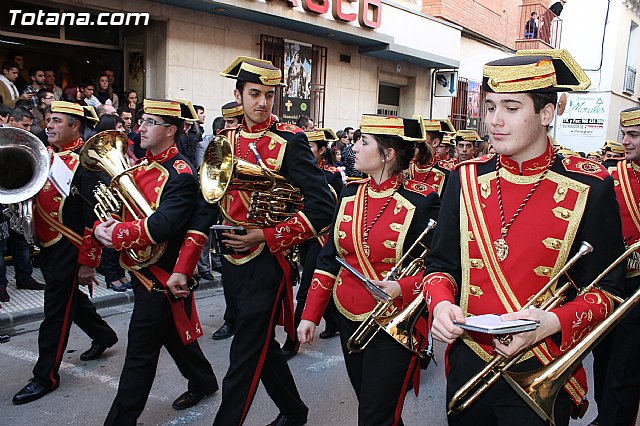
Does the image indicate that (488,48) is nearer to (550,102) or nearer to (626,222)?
(626,222)

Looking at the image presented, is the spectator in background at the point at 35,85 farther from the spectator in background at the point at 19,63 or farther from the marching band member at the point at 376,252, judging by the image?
the marching band member at the point at 376,252

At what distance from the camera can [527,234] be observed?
2.24 m

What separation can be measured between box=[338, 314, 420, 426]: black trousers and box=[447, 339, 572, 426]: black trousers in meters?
0.58

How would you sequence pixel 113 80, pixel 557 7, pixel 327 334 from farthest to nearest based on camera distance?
pixel 557 7, pixel 113 80, pixel 327 334

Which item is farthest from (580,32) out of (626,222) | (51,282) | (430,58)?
(51,282)

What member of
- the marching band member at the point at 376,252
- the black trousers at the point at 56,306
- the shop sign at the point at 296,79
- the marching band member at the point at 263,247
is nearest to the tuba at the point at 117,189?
the marching band member at the point at 263,247

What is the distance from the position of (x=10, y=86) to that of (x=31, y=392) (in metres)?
5.68

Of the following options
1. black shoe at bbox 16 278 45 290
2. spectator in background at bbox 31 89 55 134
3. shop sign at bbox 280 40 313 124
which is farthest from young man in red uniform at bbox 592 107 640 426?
shop sign at bbox 280 40 313 124

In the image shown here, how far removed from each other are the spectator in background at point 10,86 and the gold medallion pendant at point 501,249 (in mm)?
7866

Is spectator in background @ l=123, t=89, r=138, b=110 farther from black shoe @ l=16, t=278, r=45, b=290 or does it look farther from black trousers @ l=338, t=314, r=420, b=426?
black trousers @ l=338, t=314, r=420, b=426

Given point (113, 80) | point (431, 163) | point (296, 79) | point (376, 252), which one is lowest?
point (376, 252)

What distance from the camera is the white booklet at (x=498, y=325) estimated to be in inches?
73.1

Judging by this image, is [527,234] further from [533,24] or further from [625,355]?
[533,24]

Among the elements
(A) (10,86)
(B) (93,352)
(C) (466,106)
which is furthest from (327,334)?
(C) (466,106)
